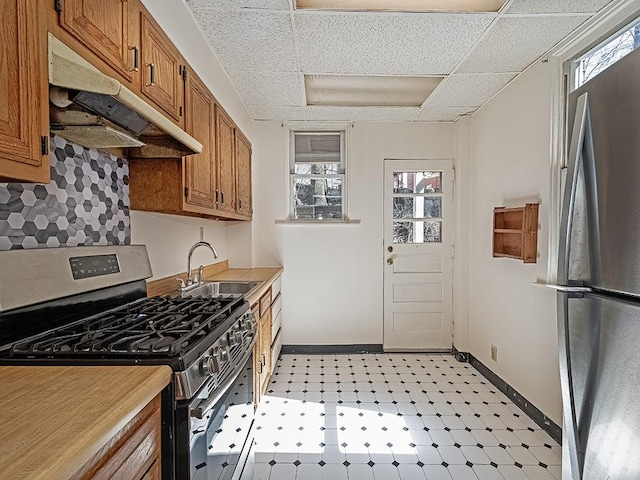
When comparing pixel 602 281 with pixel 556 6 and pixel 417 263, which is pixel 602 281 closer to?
pixel 556 6

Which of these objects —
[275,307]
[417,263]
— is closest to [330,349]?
[275,307]

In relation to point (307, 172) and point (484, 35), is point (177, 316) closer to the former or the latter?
point (484, 35)

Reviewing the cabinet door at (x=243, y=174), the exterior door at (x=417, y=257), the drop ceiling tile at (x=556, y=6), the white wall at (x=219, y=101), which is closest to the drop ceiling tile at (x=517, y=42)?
the drop ceiling tile at (x=556, y=6)

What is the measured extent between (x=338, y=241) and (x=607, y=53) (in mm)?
2638

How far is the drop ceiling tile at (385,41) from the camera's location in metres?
2.10

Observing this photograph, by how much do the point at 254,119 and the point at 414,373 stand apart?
119 inches

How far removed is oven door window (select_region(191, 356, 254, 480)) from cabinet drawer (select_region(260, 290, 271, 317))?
842 millimetres

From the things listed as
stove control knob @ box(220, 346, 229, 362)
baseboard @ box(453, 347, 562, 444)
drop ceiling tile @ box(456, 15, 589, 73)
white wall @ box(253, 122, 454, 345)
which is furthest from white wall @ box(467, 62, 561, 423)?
stove control knob @ box(220, 346, 229, 362)

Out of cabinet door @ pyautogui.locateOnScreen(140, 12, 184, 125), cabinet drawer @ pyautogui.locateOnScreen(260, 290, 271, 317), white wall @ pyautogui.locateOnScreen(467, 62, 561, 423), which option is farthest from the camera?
cabinet drawer @ pyautogui.locateOnScreen(260, 290, 271, 317)

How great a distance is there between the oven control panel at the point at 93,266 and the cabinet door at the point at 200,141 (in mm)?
469

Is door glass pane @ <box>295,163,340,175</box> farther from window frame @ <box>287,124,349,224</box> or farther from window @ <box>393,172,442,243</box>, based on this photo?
window @ <box>393,172,442,243</box>

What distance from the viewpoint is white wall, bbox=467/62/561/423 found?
97.7 inches

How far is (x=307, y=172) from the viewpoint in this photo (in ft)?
13.5

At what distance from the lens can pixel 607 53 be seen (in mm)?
2125
